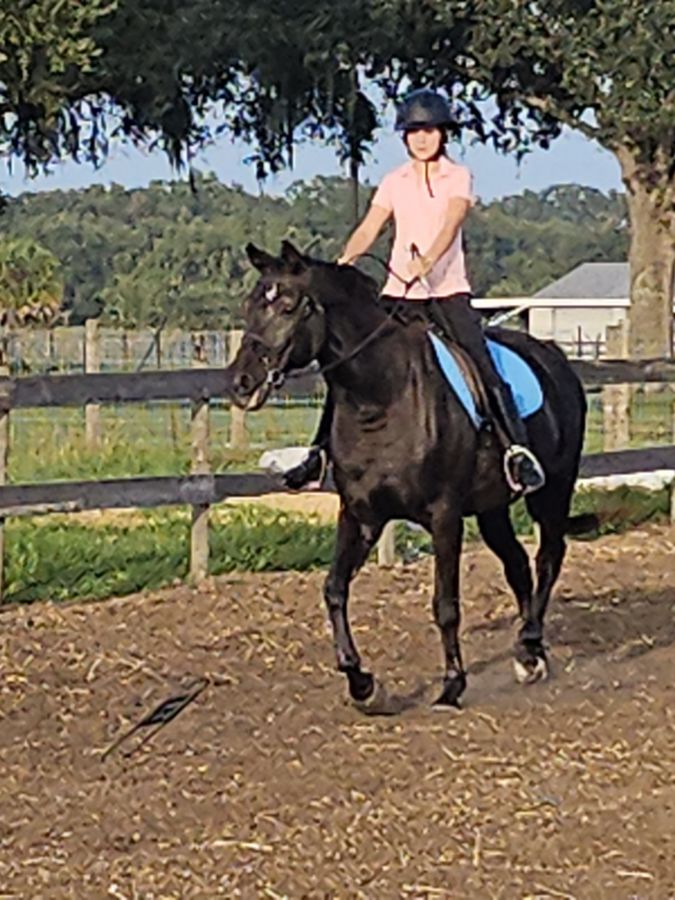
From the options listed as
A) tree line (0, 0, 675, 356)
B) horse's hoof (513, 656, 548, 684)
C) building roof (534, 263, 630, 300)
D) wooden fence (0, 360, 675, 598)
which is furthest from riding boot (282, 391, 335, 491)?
building roof (534, 263, 630, 300)

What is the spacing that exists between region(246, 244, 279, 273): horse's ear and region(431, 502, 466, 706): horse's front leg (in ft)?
4.21

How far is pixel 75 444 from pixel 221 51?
11.6 meters

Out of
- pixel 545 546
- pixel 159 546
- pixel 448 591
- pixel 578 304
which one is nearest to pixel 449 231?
pixel 448 591

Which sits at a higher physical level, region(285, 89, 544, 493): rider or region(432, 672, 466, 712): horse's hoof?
region(285, 89, 544, 493): rider

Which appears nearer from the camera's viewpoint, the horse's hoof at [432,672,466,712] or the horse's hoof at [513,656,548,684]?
the horse's hoof at [432,672,466,712]

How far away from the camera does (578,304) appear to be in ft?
226

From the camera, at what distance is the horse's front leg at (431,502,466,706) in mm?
8117

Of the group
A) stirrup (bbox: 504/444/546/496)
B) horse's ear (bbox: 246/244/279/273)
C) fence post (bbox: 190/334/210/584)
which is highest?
horse's ear (bbox: 246/244/279/273)

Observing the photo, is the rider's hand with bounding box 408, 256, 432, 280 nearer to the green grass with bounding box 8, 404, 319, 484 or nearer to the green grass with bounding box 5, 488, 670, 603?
the green grass with bounding box 5, 488, 670, 603

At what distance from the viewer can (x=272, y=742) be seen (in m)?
7.41

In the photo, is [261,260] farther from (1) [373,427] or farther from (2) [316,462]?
(2) [316,462]

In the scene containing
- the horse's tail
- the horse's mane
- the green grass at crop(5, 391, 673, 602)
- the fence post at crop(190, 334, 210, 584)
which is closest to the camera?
the horse's mane

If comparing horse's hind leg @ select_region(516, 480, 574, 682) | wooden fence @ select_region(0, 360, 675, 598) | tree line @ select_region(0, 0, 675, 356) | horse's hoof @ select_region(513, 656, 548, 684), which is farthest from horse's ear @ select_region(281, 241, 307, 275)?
tree line @ select_region(0, 0, 675, 356)

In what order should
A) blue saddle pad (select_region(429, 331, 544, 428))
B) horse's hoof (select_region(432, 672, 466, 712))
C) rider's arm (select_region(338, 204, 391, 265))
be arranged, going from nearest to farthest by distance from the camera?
horse's hoof (select_region(432, 672, 466, 712)), blue saddle pad (select_region(429, 331, 544, 428)), rider's arm (select_region(338, 204, 391, 265))
